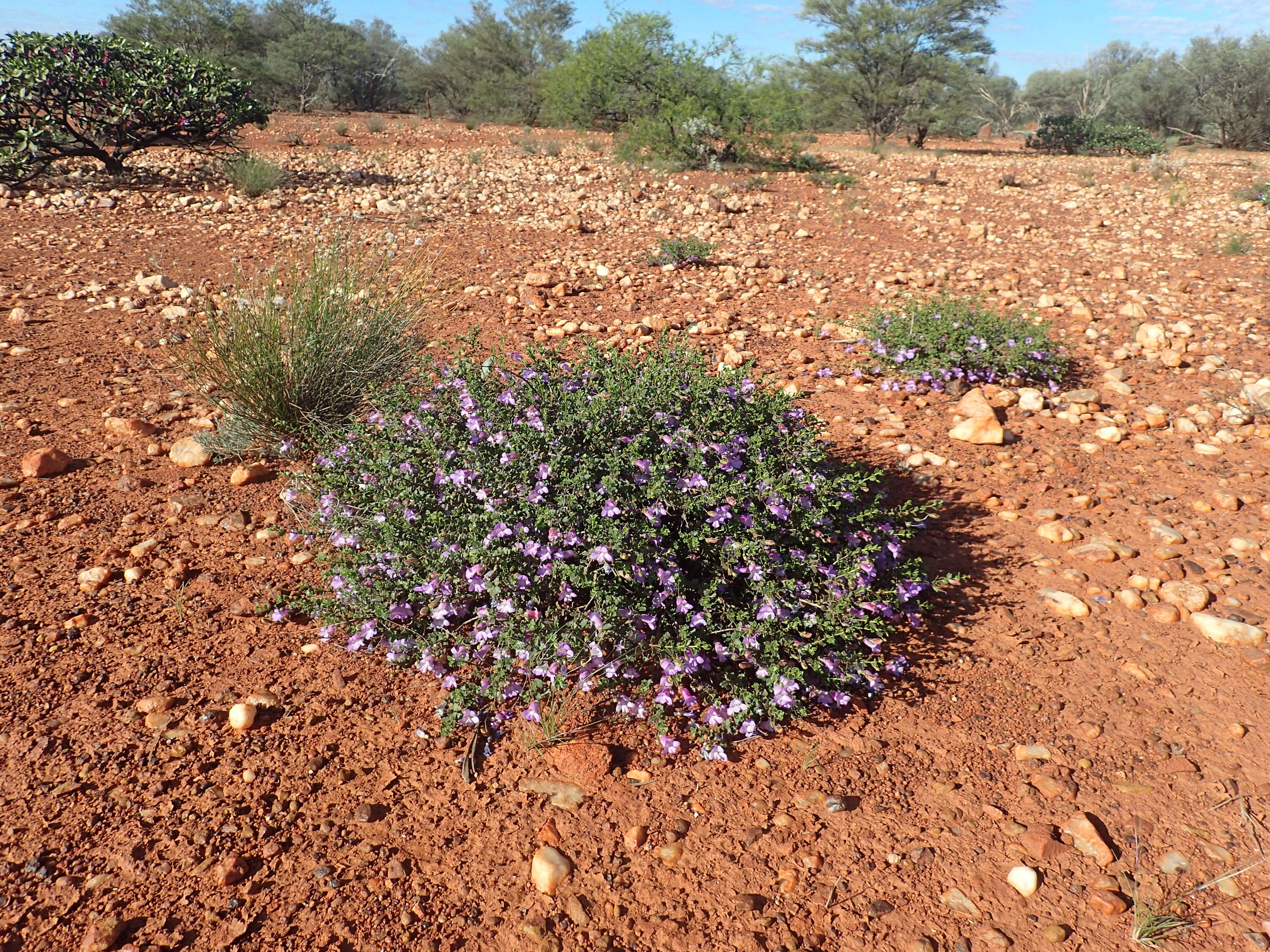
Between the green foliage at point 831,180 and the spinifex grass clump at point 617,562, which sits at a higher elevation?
the green foliage at point 831,180

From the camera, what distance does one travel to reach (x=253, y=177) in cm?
838

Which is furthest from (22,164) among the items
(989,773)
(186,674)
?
(989,773)

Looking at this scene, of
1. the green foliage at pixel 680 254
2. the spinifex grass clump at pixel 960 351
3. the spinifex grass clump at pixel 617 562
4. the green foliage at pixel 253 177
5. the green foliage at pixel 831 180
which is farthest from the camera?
the green foliage at pixel 831 180

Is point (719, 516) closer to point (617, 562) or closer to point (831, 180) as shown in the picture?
point (617, 562)

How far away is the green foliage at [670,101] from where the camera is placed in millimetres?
11219

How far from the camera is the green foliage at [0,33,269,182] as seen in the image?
27.0 feet

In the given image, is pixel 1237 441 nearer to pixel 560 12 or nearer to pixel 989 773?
pixel 989 773

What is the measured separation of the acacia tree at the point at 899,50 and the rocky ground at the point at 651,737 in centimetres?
1445

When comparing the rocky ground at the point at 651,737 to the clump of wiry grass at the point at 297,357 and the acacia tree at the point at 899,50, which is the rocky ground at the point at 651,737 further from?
the acacia tree at the point at 899,50

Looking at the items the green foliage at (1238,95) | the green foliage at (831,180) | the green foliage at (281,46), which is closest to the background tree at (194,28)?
the green foliage at (281,46)

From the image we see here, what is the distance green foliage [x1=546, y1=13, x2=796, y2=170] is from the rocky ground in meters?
6.74

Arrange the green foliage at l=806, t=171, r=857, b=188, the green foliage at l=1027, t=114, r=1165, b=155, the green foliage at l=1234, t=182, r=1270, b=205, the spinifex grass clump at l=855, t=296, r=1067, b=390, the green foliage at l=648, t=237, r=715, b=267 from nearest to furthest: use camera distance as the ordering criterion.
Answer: the spinifex grass clump at l=855, t=296, r=1067, b=390 < the green foliage at l=648, t=237, r=715, b=267 < the green foliage at l=1234, t=182, r=1270, b=205 < the green foliage at l=806, t=171, r=857, b=188 < the green foliage at l=1027, t=114, r=1165, b=155

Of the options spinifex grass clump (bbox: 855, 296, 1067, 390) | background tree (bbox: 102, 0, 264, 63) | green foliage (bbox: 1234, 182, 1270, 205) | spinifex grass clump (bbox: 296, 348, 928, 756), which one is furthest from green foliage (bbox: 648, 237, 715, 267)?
background tree (bbox: 102, 0, 264, 63)

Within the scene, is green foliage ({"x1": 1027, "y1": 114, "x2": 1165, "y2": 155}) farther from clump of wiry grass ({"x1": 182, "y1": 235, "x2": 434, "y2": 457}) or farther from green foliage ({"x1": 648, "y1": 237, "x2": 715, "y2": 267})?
clump of wiry grass ({"x1": 182, "y1": 235, "x2": 434, "y2": 457})
